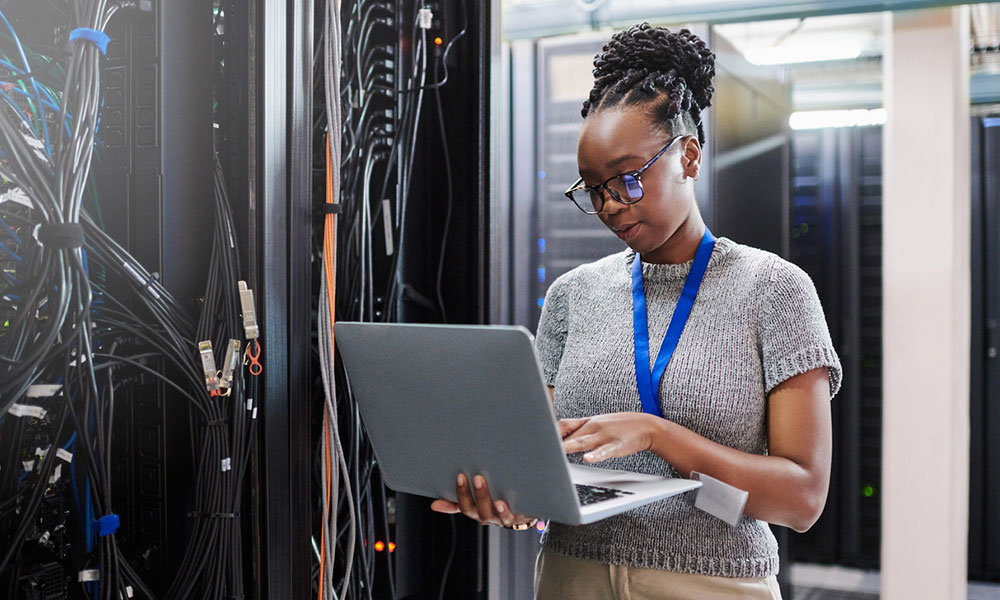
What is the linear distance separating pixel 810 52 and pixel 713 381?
280 cm

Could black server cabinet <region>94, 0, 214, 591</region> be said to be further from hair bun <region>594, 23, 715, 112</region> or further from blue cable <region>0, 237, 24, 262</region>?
hair bun <region>594, 23, 715, 112</region>

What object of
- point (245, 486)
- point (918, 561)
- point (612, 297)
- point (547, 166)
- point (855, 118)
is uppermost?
point (855, 118)

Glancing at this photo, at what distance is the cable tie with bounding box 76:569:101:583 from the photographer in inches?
43.8

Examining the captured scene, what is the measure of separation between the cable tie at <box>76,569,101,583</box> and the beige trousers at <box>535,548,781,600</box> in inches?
22.9

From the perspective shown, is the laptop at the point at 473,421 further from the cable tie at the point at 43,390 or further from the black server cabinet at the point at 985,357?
the black server cabinet at the point at 985,357

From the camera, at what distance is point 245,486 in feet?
4.32

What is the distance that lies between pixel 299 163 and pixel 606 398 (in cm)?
60

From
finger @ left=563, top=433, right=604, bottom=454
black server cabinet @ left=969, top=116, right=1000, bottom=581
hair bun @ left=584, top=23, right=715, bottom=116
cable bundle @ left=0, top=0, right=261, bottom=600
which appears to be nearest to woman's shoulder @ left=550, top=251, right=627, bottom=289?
hair bun @ left=584, top=23, right=715, bottom=116

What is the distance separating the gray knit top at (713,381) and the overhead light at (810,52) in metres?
2.52

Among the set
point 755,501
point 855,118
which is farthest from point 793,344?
point 855,118

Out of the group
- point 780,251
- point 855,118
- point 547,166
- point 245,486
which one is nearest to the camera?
point 245,486

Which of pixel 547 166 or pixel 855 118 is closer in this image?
pixel 547 166

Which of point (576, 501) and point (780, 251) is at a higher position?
point (780, 251)

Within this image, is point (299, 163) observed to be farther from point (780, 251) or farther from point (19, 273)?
point (780, 251)
